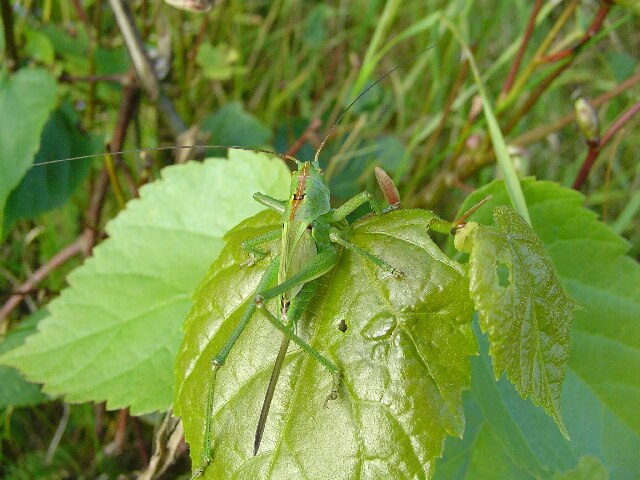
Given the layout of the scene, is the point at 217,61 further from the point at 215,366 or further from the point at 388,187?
the point at 215,366

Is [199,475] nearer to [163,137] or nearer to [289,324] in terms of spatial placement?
[289,324]

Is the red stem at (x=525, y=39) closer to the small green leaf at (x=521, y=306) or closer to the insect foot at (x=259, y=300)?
the small green leaf at (x=521, y=306)

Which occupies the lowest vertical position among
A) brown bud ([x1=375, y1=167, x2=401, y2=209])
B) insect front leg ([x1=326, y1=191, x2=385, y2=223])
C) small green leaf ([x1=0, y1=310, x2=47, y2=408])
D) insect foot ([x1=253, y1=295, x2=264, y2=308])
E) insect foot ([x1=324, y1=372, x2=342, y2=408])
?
small green leaf ([x1=0, y1=310, x2=47, y2=408])

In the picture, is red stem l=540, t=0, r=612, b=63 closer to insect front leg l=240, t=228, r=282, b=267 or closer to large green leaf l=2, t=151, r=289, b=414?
large green leaf l=2, t=151, r=289, b=414

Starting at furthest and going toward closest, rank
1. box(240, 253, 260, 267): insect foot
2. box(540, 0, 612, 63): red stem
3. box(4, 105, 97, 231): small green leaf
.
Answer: box(4, 105, 97, 231): small green leaf, box(540, 0, 612, 63): red stem, box(240, 253, 260, 267): insect foot


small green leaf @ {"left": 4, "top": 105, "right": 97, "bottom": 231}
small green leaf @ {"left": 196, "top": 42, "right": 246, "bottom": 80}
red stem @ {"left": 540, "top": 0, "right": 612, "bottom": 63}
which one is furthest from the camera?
small green leaf @ {"left": 196, "top": 42, "right": 246, "bottom": 80}

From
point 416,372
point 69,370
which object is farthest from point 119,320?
point 416,372

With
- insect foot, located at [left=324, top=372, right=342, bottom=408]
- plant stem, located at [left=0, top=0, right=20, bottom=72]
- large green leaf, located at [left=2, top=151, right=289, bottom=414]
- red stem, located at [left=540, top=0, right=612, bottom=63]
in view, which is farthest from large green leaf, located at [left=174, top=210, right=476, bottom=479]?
plant stem, located at [left=0, top=0, right=20, bottom=72]

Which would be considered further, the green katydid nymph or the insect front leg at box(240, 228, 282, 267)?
the insect front leg at box(240, 228, 282, 267)

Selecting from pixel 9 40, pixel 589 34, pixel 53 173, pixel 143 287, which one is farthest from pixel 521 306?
pixel 9 40
